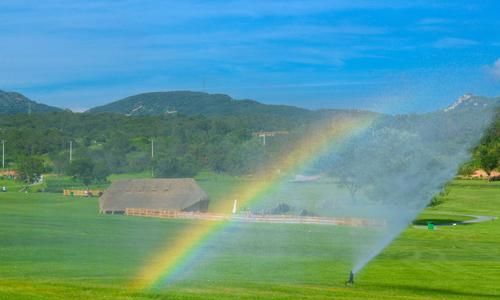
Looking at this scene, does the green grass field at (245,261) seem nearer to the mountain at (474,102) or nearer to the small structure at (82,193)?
the mountain at (474,102)

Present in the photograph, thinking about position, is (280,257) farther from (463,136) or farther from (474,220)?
(474,220)

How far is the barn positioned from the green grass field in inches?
505

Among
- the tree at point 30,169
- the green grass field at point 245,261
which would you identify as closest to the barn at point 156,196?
the green grass field at point 245,261

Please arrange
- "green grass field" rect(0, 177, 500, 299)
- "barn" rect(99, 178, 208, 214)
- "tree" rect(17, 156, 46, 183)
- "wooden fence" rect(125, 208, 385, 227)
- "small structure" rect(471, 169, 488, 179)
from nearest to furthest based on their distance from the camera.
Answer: "green grass field" rect(0, 177, 500, 299), "wooden fence" rect(125, 208, 385, 227), "barn" rect(99, 178, 208, 214), "small structure" rect(471, 169, 488, 179), "tree" rect(17, 156, 46, 183)

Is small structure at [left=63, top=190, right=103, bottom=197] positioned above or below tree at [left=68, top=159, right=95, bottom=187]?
below

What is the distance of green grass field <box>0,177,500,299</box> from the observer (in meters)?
26.3

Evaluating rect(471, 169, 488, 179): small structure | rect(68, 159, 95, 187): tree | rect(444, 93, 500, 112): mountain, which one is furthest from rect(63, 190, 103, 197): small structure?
rect(444, 93, 500, 112): mountain

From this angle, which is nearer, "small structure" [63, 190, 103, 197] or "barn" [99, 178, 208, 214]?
"barn" [99, 178, 208, 214]

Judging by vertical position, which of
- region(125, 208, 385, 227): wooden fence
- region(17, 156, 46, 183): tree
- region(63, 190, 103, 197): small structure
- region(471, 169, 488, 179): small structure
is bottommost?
region(125, 208, 385, 227): wooden fence

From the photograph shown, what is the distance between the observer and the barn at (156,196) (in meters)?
98.8

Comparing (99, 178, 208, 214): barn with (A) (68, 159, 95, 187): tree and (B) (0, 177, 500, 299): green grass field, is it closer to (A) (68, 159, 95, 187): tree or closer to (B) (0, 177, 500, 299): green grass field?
(B) (0, 177, 500, 299): green grass field

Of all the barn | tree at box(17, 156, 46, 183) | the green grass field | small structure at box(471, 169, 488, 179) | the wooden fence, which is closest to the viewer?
the green grass field

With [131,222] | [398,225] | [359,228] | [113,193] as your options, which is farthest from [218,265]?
[113,193]

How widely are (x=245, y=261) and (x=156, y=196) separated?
61.0 m
